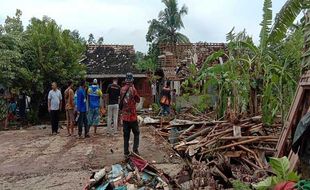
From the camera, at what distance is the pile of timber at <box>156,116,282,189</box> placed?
6746mm

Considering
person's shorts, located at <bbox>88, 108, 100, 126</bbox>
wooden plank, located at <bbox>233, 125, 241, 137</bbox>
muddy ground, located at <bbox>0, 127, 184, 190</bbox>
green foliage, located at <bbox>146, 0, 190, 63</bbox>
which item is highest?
green foliage, located at <bbox>146, 0, 190, 63</bbox>

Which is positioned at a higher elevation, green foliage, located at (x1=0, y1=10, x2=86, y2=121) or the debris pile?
green foliage, located at (x1=0, y1=10, x2=86, y2=121)

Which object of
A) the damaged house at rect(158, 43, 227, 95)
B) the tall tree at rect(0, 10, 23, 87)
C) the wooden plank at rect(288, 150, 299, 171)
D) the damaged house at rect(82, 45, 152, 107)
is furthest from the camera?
the damaged house at rect(82, 45, 152, 107)

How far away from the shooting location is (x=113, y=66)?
91.7 ft

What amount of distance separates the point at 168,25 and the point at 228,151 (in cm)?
3827

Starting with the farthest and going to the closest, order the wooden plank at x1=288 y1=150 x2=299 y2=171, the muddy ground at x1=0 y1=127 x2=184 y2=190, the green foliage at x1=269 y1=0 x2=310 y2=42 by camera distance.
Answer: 1. the muddy ground at x1=0 y1=127 x2=184 y2=190
2. the green foliage at x1=269 y1=0 x2=310 y2=42
3. the wooden plank at x1=288 y1=150 x2=299 y2=171

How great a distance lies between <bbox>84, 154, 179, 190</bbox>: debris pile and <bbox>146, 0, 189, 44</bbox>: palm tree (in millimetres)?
38834

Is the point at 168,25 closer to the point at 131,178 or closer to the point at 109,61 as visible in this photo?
the point at 109,61

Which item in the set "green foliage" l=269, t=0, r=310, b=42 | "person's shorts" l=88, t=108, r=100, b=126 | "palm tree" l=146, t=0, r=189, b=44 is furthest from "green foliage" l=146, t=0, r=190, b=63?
"green foliage" l=269, t=0, r=310, b=42

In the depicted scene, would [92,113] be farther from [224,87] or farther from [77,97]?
[224,87]

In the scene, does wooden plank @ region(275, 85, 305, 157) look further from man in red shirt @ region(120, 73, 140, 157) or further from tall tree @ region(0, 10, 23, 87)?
tall tree @ region(0, 10, 23, 87)

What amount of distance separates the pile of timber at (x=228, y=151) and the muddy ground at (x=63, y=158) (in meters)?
0.52

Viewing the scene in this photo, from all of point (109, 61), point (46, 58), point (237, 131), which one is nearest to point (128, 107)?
point (237, 131)

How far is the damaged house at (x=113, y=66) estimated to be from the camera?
88.8 ft
